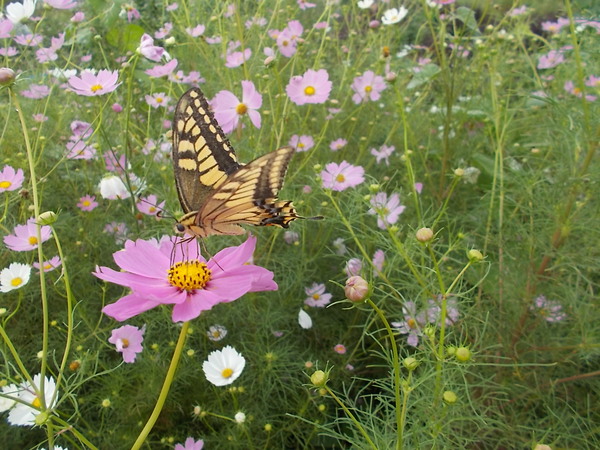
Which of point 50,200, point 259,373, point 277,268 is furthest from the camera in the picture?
point 50,200

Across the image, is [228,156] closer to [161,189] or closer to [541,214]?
[161,189]

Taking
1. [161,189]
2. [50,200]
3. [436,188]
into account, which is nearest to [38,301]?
[50,200]

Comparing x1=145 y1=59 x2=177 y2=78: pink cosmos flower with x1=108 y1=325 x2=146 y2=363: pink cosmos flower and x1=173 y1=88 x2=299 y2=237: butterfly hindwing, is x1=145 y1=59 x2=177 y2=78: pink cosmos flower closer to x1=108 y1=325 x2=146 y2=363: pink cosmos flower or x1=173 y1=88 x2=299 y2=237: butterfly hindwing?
x1=173 y1=88 x2=299 y2=237: butterfly hindwing

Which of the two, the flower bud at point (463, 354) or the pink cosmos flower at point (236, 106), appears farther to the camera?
the pink cosmos flower at point (236, 106)

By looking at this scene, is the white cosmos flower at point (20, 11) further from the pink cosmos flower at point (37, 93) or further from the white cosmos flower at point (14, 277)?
the white cosmos flower at point (14, 277)

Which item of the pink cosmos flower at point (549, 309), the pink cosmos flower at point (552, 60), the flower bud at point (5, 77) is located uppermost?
the flower bud at point (5, 77)

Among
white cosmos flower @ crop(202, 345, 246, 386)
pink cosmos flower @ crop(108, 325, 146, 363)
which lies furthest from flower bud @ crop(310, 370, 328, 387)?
pink cosmos flower @ crop(108, 325, 146, 363)

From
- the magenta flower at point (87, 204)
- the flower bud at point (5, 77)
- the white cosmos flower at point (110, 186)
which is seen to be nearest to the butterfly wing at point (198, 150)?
the flower bud at point (5, 77)

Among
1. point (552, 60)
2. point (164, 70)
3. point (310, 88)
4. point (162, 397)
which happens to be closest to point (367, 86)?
point (310, 88)
